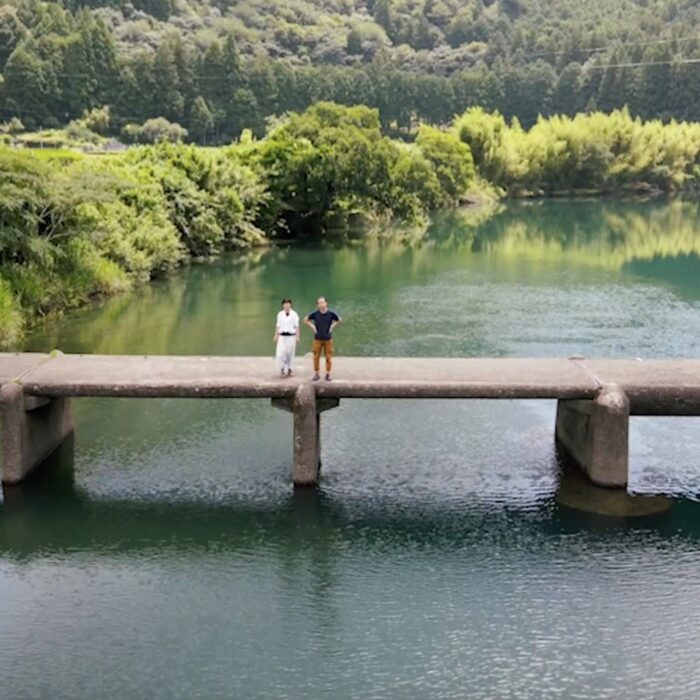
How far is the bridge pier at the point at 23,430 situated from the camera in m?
19.8

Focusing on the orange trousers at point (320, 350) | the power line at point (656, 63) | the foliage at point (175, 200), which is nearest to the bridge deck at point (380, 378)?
the orange trousers at point (320, 350)

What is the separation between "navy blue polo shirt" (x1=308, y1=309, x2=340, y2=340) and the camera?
2030cm

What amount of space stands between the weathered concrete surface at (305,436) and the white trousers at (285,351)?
95cm

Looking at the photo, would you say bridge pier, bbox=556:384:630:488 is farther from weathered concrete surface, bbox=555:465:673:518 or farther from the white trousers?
the white trousers

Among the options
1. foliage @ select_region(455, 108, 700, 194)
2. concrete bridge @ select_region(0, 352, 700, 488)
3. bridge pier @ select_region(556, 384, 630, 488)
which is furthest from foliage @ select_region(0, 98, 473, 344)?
foliage @ select_region(455, 108, 700, 194)

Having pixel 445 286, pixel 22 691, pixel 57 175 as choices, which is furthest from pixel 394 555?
pixel 445 286

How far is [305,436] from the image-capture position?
2002 centimetres

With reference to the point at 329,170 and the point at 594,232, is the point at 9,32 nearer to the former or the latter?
the point at 329,170

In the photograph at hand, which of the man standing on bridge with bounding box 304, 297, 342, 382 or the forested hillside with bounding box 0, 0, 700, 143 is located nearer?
the man standing on bridge with bounding box 304, 297, 342, 382

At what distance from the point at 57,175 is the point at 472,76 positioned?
473ft

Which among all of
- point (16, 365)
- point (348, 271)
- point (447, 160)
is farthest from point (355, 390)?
point (447, 160)

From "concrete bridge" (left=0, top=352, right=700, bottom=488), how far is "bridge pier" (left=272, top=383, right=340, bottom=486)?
2 cm

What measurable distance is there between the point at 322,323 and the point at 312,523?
4029 mm

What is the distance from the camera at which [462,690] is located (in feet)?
45.3
